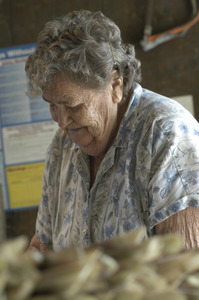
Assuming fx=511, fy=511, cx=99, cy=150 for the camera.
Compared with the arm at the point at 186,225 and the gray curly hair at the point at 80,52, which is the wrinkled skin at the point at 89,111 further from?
the arm at the point at 186,225

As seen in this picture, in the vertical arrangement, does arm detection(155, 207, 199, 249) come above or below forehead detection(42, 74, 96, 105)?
below

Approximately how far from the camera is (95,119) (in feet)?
5.33

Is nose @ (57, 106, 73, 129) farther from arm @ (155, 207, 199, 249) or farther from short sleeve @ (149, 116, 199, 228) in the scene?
arm @ (155, 207, 199, 249)

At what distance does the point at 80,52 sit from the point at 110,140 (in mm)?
320

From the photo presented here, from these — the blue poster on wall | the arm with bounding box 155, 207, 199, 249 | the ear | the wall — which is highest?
the ear

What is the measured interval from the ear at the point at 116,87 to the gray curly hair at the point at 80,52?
18 millimetres

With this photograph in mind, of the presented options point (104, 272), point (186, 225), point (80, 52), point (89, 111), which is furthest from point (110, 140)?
point (104, 272)

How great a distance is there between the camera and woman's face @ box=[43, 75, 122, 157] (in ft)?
5.18

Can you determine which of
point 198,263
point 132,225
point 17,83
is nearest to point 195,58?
point 17,83

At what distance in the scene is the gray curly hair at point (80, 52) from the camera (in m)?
1.54

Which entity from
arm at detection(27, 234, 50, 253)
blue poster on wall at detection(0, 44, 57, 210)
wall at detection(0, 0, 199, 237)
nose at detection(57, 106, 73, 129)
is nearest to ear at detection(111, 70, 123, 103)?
nose at detection(57, 106, 73, 129)

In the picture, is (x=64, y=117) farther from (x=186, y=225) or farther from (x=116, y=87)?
(x=186, y=225)

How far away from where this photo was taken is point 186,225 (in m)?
1.37

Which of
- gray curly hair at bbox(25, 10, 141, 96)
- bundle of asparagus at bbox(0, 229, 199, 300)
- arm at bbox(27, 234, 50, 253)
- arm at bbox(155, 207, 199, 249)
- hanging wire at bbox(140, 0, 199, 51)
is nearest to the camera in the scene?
bundle of asparagus at bbox(0, 229, 199, 300)
